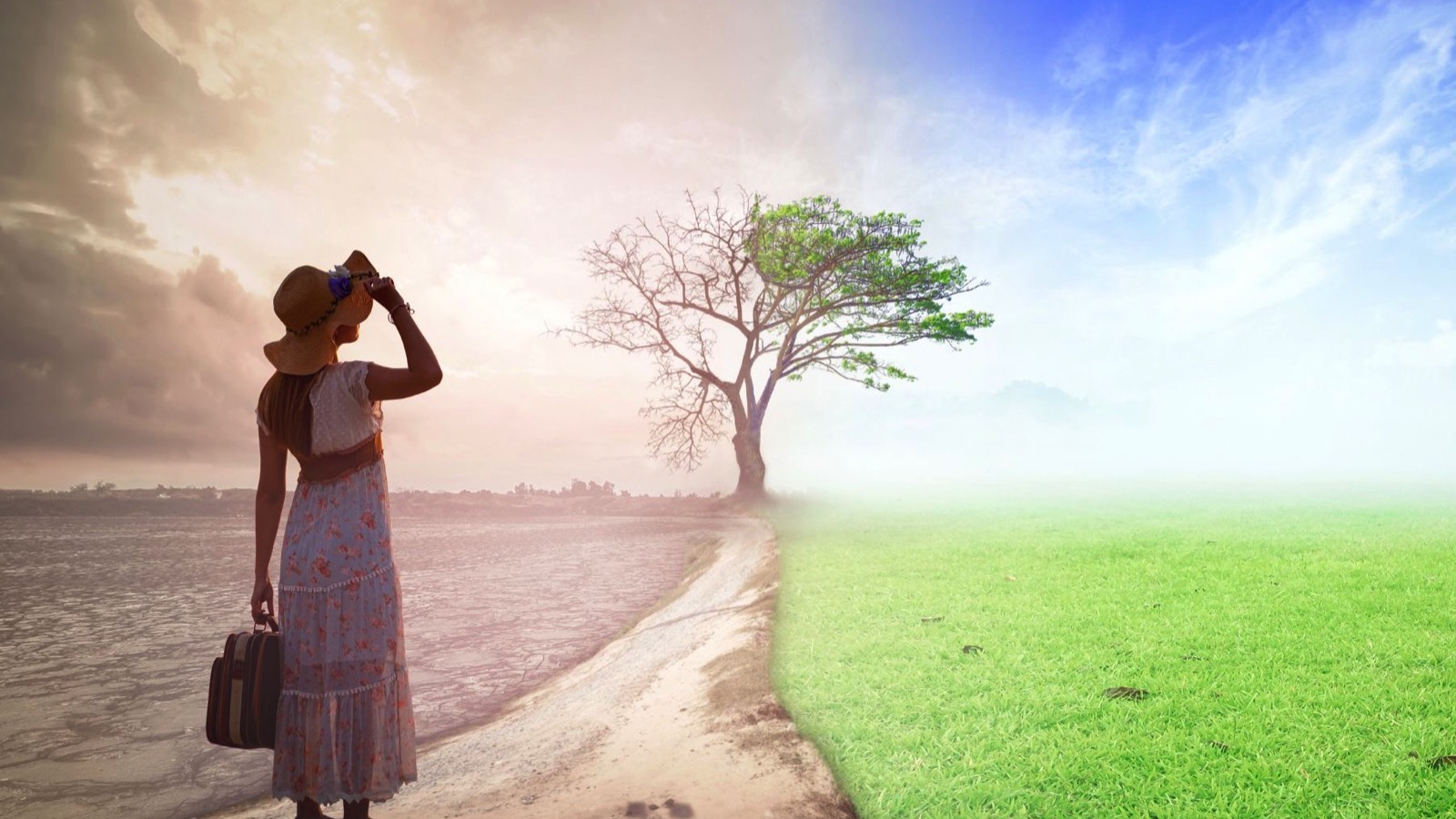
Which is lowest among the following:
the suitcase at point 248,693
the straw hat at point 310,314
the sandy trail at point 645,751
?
the sandy trail at point 645,751

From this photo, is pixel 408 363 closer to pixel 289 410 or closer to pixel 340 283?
pixel 340 283

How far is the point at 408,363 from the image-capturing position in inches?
126

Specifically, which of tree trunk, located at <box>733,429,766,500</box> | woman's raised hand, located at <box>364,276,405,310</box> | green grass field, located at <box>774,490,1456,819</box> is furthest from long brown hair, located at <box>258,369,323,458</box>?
tree trunk, located at <box>733,429,766,500</box>

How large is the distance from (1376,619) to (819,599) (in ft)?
17.1

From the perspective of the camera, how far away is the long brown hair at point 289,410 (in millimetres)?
3381

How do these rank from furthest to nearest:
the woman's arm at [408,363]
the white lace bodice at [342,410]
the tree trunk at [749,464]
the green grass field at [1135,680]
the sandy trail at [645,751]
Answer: the tree trunk at [749,464], the sandy trail at [645,751], the green grass field at [1135,680], the white lace bodice at [342,410], the woman's arm at [408,363]

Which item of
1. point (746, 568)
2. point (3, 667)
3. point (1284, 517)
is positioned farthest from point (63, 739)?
point (1284, 517)

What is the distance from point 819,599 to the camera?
830cm

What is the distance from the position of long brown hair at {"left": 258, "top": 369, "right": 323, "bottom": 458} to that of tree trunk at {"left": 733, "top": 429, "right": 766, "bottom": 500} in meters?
24.1

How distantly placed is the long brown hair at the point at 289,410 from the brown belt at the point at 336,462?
63mm

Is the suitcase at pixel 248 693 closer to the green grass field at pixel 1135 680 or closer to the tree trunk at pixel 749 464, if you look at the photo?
the green grass field at pixel 1135 680

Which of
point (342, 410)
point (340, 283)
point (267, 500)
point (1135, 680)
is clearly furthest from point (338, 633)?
point (1135, 680)

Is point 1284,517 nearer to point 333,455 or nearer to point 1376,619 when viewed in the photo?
point 1376,619

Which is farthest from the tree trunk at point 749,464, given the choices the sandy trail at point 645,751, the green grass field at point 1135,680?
the sandy trail at point 645,751
